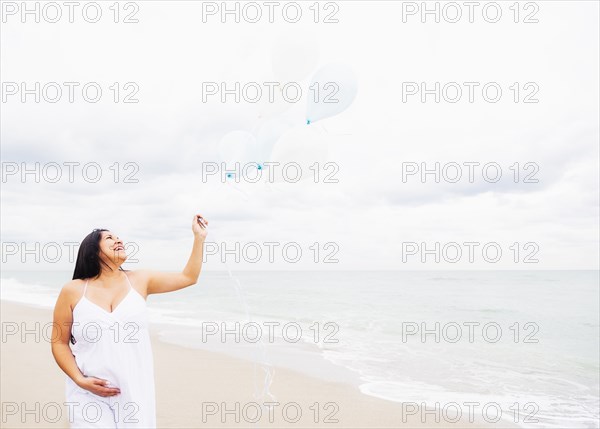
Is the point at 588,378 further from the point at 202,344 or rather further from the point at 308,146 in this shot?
the point at 308,146

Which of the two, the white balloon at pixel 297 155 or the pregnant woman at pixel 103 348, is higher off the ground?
the white balloon at pixel 297 155

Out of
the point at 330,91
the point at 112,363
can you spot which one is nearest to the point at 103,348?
the point at 112,363

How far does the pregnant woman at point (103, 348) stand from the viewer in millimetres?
2518

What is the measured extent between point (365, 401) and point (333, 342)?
15.7 ft

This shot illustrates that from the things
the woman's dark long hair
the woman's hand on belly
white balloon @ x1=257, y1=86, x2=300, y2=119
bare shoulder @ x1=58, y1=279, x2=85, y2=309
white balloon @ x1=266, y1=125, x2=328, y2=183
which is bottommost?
the woman's hand on belly

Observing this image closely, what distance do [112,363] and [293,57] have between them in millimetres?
2404

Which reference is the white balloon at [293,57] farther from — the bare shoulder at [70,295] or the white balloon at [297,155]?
the bare shoulder at [70,295]

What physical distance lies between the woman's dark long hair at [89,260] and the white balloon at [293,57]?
1.90 meters

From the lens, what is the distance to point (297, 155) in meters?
3.79

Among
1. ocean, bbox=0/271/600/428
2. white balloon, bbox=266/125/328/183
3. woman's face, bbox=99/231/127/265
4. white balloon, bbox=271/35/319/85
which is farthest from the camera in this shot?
ocean, bbox=0/271/600/428

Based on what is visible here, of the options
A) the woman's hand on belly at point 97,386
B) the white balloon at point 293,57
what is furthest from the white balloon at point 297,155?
the woman's hand on belly at point 97,386

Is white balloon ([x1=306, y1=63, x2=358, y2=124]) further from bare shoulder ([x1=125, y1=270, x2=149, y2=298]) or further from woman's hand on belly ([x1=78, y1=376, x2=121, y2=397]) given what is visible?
woman's hand on belly ([x1=78, y1=376, x2=121, y2=397])

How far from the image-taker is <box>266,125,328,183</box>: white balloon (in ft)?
12.4

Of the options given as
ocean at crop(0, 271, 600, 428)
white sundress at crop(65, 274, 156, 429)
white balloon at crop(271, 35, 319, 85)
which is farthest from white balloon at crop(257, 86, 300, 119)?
white sundress at crop(65, 274, 156, 429)
